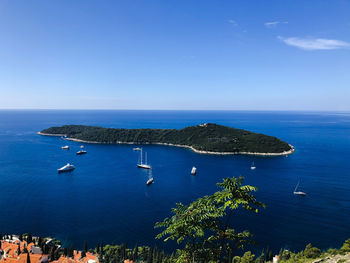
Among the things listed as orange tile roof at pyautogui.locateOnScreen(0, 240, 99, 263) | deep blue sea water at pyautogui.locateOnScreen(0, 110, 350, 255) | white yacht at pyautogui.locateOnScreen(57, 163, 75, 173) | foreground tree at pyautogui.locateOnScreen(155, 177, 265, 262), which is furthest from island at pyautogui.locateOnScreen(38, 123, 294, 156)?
foreground tree at pyautogui.locateOnScreen(155, 177, 265, 262)

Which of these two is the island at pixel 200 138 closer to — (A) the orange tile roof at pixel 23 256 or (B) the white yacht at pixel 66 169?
(B) the white yacht at pixel 66 169

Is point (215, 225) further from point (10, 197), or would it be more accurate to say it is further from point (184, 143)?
point (184, 143)

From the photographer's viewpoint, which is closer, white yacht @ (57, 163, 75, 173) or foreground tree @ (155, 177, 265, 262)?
foreground tree @ (155, 177, 265, 262)

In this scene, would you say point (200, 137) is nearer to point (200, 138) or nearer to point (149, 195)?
point (200, 138)

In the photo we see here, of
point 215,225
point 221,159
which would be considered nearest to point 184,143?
point 221,159

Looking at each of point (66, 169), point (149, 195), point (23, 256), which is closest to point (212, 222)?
point (23, 256)

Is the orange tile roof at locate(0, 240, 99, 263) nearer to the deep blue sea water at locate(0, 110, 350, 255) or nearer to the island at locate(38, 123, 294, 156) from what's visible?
the deep blue sea water at locate(0, 110, 350, 255)

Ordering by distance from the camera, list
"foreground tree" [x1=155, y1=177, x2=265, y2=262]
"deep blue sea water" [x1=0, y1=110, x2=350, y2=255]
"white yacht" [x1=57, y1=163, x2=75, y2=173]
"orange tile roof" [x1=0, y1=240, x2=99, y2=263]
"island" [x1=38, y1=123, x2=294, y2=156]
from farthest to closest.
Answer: "island" [x1=38, y1=123, x2=294, y2=156] < "white yacht" [x1=57, y1=163, x2=75, y2=173] < "deep blue sea water" [x1=0, y1=110, x2=350, y2=255] < "orange tile roof" [x1=0, y1=240, x2=99, y2=263] < "foreground tree" [x1=155, y1=177, x2=265, y2=262]
